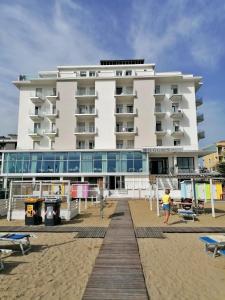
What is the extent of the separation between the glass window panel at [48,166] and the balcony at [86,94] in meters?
13.7

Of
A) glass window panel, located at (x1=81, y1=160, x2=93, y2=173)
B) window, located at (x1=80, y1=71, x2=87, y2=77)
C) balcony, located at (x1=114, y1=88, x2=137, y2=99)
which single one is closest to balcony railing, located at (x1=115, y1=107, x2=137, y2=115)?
balcony, located at (x1=114, y1=88, x2=137, y2=99)

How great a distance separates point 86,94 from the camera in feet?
159

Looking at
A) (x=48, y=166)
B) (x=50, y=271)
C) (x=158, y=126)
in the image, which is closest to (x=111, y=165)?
(x=48, y=166)

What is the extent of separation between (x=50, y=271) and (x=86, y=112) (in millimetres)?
43135

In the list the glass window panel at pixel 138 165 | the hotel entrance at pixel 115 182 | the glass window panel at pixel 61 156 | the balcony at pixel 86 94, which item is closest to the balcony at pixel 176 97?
the balcony at pixel 86 94

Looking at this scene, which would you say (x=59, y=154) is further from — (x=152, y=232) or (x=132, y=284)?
(x=132, y=284)

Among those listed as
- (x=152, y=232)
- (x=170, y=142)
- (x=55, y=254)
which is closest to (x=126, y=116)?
(x=170, y=142)

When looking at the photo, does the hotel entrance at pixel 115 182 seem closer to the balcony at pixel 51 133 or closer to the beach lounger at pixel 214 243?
the balcony at pixel 51 133

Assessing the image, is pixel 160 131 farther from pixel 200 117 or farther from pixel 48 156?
pixel 48 156

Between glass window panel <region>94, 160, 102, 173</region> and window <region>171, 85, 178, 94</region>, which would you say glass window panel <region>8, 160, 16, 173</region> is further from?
window <region>171, 85, 178, 94</region>

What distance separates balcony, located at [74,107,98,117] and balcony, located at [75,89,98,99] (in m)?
2.30

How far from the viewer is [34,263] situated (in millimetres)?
6758

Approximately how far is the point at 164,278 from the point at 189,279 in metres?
0.55

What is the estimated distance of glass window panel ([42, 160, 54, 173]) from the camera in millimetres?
40428
